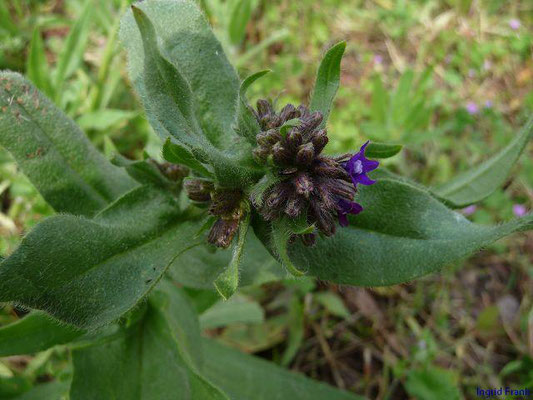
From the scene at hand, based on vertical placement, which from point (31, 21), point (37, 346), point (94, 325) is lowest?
point (37, 346)

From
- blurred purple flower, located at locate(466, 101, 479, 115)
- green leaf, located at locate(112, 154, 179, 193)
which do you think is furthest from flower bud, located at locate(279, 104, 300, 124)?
blurred purple flower, located at locate(466, 101, 479, 115)

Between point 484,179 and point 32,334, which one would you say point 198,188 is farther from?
point 484,179

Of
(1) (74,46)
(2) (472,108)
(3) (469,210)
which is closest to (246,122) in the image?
(1) (74,46)

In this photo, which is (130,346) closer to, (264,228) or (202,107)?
(264,228)

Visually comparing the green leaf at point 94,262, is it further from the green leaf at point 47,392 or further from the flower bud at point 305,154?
the green leaf at point 47,392

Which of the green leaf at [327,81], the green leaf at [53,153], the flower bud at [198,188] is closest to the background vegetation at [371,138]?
the green leaf at [53,153]

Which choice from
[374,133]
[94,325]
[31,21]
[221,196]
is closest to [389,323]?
[374,133]
